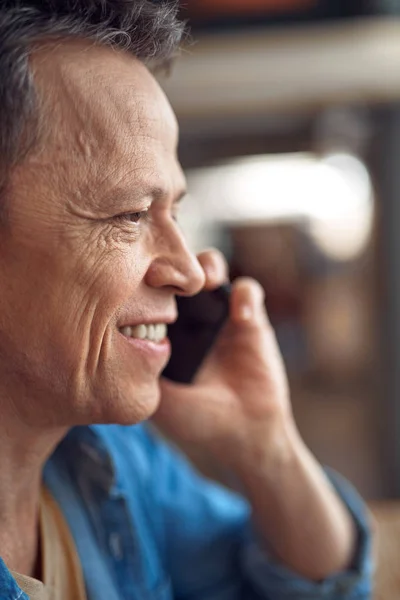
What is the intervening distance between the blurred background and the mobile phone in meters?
1.68

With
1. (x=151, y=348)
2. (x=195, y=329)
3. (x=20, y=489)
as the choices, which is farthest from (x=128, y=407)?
(x=195, y=329)

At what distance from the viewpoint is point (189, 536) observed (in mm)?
1041

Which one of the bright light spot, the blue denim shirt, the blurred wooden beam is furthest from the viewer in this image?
the bright light spot

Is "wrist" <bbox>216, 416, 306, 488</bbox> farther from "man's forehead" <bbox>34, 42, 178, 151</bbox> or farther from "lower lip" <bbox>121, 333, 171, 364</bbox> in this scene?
"man's forehead" <bbox>34, 42, 178, 151</bbox>

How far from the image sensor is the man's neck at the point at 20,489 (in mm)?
688

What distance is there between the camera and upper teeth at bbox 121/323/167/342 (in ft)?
2.23

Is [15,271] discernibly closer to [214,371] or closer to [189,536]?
[214,371]

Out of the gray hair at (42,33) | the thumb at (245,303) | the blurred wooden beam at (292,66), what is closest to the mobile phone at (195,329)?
the thumb at (245,303)

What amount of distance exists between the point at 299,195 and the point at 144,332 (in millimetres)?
2729

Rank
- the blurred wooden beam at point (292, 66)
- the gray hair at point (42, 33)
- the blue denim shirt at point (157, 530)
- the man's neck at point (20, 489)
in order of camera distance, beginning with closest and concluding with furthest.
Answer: the gray hair at point (42, 33)
the man's neck at point (20, 489)
the blue denim shirt at point (157, 530)
the blurred wooden beam at point (292, 66)

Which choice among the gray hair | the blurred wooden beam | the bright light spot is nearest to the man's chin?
the gray hair

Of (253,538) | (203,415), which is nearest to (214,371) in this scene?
(203,415)

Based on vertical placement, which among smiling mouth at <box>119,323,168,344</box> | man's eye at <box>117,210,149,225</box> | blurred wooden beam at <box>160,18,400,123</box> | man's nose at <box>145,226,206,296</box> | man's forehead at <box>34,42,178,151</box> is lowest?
smiling mouth at <box>119,323,168,344</box>

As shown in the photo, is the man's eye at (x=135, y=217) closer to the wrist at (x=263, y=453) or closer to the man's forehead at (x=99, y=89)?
the man's forehead at (x=99, y=89)
